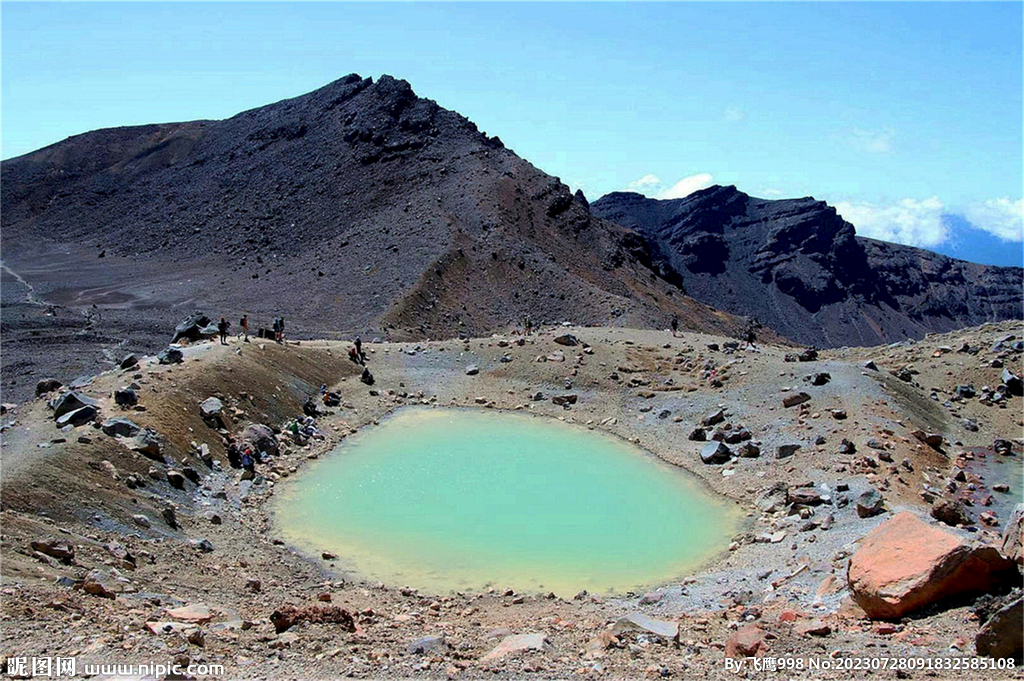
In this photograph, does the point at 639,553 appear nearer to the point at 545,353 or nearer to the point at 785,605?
the point at 785,605

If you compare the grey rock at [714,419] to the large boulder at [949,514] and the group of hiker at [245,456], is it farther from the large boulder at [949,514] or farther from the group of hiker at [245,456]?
the group of hiker at [245,456]

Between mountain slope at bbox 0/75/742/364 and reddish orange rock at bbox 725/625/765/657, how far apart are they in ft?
125

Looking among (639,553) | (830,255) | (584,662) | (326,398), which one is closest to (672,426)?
(639,553)

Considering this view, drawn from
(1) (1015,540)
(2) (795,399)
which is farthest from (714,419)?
(1) (1015,540)

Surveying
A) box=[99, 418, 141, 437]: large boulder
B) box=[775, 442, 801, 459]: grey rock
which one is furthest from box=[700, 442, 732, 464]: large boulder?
box=[99, 418, 141, 437]: large boulder

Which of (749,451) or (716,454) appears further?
(716,454)

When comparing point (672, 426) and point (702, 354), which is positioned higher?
point (702, 354)

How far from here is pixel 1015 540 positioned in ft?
40.9

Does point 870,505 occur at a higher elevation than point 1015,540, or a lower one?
lower

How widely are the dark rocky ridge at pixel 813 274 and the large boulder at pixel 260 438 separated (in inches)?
5050

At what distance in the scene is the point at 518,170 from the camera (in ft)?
262

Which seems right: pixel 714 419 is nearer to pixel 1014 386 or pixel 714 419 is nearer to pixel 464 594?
pixel 1014 386

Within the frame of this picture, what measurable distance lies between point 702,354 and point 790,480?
500 inches

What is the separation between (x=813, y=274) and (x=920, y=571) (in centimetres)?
15762
